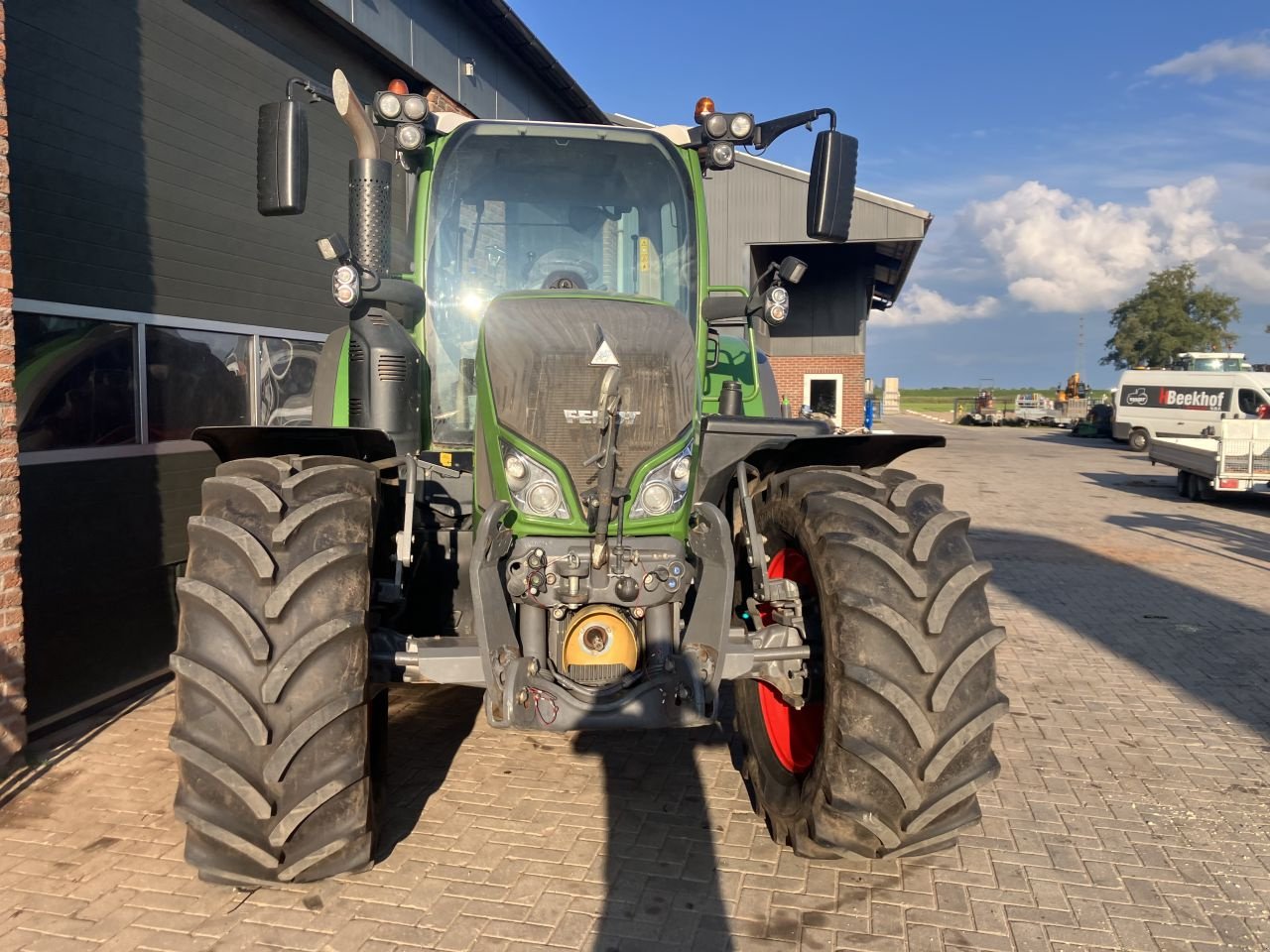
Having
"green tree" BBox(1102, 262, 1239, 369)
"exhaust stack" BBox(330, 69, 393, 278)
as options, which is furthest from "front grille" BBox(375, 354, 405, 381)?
"green tree" BBox(1102, 262, 1239, 369)

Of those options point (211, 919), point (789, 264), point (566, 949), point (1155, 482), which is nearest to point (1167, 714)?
point (789, 264)

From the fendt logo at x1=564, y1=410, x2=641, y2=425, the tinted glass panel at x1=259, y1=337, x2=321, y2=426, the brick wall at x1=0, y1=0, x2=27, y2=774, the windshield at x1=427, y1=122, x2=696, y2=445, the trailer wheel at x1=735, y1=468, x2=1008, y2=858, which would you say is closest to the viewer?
the trailer wheel at x1=735, y1=468, x2=1008, y2=858

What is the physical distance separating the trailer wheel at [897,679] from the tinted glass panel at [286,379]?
489 centimetres

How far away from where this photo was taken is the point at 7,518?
422cm

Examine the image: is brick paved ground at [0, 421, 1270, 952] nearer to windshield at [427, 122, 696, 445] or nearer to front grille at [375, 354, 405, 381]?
windshield at [427, 122, 696, 445]

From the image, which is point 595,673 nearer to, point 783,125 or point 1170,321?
point 783,125

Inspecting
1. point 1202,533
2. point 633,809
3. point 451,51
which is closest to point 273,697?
point 633,809

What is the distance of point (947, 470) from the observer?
22109 millimetres

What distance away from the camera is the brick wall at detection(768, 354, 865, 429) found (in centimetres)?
2500

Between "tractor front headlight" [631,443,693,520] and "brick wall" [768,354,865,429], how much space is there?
72.0ft

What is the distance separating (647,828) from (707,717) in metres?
0.87

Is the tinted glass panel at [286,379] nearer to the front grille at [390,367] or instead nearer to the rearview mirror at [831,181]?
the front grille at [390,367]

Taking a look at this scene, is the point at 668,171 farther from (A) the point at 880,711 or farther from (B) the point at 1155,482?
(B) the point at 1155,482

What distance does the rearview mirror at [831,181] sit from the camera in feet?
13.2
